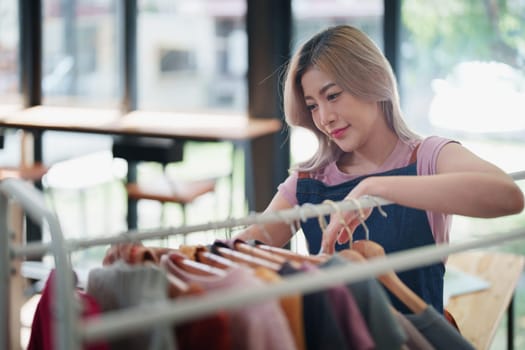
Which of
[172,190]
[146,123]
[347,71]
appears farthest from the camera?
[146,123]

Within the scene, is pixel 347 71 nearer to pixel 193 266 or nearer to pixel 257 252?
pixel 257 252

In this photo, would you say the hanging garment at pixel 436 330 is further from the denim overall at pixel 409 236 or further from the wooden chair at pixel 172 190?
the wooden chair at pixel 172 190

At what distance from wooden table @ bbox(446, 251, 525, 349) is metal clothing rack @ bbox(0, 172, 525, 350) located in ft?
2.77

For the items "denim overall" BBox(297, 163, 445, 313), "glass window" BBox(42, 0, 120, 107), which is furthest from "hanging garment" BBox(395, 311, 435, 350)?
"glass window" BBox(42, 0, 120, 107)

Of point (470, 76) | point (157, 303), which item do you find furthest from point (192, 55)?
point (157, 303)

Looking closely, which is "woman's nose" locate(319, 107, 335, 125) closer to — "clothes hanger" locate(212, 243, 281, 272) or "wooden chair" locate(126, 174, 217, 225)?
"clothes hanger" locate(212, 243, 281, 272)

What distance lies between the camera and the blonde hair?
1.95 meters

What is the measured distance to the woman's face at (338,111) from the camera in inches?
76.9

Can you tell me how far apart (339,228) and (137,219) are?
351 cm

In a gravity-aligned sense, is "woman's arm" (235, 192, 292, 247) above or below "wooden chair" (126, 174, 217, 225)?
above

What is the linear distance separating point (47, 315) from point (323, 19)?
3548 mm

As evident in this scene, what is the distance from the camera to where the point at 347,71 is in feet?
6.35

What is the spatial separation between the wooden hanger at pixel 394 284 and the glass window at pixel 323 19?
3009 millimetres

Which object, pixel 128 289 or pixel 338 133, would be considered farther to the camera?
pixel 338 133
